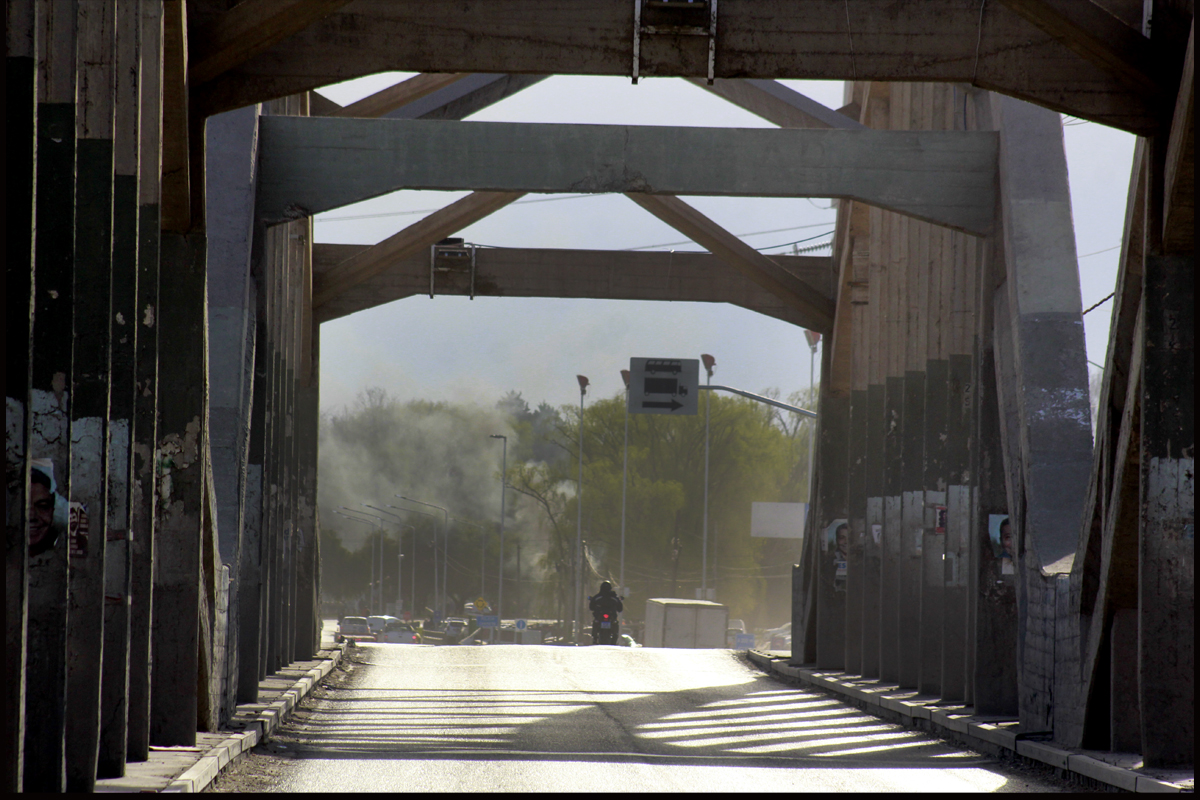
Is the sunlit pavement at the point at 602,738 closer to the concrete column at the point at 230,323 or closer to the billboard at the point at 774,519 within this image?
the concrete column at the point at 230,323

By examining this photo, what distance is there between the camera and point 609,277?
22719 millimetres

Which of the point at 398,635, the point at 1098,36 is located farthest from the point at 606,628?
the point at 1098,36

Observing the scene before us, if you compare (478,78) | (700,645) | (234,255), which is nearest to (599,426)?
(700,645)

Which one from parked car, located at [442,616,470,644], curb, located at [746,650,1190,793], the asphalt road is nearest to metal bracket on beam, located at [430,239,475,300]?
the asphalt road

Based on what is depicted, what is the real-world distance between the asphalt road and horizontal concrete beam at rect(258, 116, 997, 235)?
550cm

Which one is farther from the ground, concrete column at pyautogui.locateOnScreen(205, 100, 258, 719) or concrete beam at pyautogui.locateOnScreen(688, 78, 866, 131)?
concrete beam at pyautogui.locateOnScreen(688, 78, 866, 131)

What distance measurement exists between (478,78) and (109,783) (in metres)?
12.2

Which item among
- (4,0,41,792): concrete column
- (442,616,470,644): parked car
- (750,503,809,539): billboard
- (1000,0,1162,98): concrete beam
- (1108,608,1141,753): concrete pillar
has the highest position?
(1000,0,1162,98): concrete beam

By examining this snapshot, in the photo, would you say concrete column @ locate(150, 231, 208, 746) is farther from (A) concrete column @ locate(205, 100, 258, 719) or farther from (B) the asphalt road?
(A) concrete column @ locate(205, 100, 258, 719)

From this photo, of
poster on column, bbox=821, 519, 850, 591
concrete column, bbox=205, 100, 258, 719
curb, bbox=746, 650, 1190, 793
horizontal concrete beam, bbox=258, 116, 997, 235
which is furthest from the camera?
poster on column, bbox=821, 519, 850, 591

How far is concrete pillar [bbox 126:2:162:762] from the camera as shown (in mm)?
9305

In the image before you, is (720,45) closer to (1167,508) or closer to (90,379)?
(1167,508)

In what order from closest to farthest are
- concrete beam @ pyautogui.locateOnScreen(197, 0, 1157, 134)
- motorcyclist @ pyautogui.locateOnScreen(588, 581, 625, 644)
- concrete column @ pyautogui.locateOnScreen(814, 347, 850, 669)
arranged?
concrete beam @ pyautogui.locateOnScreen(197, 0, 1157, 134) → concrete column @ pyautogui.locateOnScreen(814, 347, 850, 669) → motorcyclist @ pyautogui.locateOnScreen(588, 581, 625, 644)

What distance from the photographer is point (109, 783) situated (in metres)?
8.42
